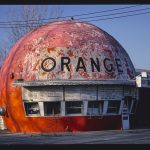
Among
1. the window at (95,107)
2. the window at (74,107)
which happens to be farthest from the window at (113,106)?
the window at (74,107)

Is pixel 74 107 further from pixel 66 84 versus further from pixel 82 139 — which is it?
pixel 82 139

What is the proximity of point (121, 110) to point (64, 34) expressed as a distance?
6132mm

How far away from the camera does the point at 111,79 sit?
2209 cm

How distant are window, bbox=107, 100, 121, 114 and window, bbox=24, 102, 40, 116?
4.44 m

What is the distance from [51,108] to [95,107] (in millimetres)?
2708

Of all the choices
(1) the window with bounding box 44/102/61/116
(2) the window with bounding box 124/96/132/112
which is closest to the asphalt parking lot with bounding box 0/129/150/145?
(1) the window with bounding box 44/102/61/116

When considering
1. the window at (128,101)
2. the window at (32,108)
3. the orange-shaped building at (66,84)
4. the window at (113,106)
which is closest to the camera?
the orange-shaped building at (66,84)

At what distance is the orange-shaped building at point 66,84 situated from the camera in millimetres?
21406

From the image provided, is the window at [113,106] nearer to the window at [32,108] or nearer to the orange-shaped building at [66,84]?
the orange-shaped building at [66,84]

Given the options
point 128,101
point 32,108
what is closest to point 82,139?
point 32,108

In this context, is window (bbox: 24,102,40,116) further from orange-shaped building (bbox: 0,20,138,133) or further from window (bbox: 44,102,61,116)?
window (bbox: 44,102,61,116)

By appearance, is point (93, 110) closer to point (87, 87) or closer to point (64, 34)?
point (87, 87)

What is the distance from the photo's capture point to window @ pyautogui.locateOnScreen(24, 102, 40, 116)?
21853 millimetres
